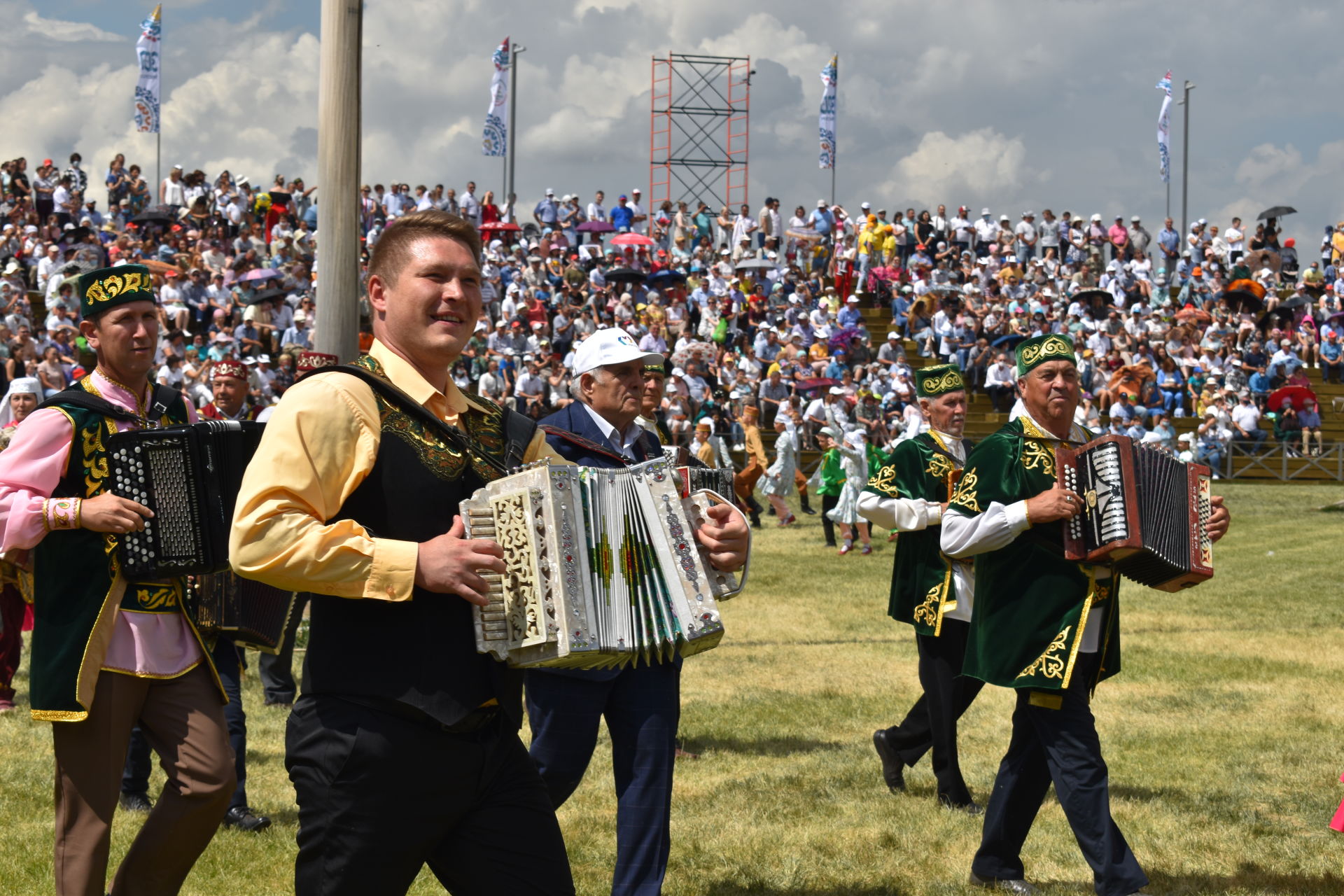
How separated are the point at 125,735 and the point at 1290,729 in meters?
6.77

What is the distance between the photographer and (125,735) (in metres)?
4.38

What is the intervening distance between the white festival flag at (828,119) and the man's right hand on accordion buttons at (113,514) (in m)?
37.0

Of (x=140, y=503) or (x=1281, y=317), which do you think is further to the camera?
(x=1281, y=317)

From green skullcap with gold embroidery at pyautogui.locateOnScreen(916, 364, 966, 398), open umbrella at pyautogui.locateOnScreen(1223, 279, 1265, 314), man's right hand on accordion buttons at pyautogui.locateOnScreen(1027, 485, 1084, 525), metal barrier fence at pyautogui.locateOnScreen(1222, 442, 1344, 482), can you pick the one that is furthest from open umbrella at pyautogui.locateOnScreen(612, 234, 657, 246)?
man's right hand on accordion buttons at pyautogui.locateOnScreen(1027, 485, 1084, 525)

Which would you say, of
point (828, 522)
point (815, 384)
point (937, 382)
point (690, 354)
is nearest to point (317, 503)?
point (937, 382)

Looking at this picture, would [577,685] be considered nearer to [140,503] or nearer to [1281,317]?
[140,503]

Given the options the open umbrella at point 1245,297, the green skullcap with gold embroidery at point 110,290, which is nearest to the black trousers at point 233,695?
the green skullcap with gold embroidery at point 110,290

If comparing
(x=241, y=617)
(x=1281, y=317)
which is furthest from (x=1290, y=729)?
(x=1281, y=317)

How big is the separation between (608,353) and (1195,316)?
28115mm

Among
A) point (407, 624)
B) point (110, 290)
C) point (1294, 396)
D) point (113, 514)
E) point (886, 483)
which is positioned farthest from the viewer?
point (1294, 396)

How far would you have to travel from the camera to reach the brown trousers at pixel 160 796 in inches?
165

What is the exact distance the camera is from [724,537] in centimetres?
333

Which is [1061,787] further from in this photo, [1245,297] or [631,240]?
[1245,297]

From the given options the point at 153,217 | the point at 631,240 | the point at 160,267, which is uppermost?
the point at 631,240
